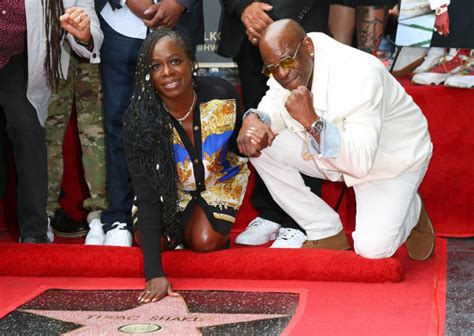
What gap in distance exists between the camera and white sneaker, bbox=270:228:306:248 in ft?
12.3

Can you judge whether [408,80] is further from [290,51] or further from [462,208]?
[290,51]

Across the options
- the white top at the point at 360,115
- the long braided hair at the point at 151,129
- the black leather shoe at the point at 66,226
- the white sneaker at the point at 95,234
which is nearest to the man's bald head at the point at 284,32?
the white top at the point at 360,115

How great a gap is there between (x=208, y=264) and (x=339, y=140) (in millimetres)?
747

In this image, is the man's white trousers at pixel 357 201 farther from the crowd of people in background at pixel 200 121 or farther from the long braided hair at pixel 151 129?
the long braided hair at pixel 151 129

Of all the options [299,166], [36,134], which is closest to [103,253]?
[36,134]

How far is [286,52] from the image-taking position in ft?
10.5

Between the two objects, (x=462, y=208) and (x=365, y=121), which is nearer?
(x=365, y=121)

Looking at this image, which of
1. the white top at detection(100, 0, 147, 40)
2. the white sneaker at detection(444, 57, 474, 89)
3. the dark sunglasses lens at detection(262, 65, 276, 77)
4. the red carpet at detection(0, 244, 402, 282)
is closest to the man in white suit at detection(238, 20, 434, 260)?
the dark sunglasses lens at detection(262, 65, 276, 77)

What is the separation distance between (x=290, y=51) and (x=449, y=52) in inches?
46.7

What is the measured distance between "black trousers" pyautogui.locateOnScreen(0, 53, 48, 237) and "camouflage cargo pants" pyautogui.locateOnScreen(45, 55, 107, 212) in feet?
0.88

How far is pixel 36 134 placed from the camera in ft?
12.3

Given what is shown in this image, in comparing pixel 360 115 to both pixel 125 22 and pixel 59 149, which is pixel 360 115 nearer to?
pixel 125 22

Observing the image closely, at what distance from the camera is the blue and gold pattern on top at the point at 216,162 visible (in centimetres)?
352

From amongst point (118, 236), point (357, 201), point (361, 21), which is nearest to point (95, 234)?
point (118, 236)
